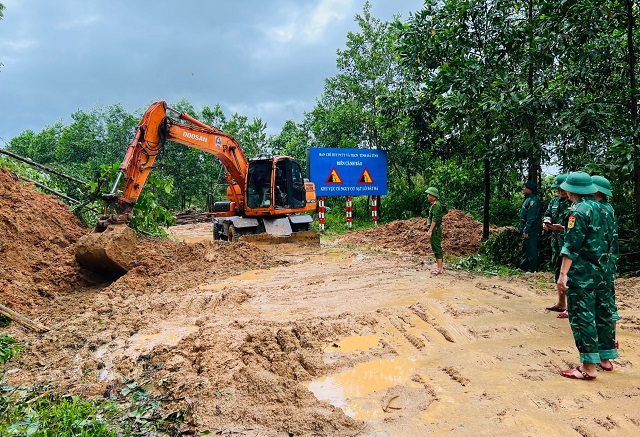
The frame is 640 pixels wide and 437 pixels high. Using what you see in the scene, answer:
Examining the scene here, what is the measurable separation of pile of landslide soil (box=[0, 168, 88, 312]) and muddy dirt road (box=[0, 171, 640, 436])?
0.03 m

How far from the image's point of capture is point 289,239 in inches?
480

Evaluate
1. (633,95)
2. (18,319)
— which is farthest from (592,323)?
(18,319)

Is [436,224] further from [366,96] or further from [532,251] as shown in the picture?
[366,96]

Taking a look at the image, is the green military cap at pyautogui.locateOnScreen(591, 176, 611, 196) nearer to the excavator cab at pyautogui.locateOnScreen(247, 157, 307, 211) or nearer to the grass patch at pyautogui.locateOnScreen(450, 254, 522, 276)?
the grass patch at pyautogui.locateOnScreen(450, 254, 522, 276)

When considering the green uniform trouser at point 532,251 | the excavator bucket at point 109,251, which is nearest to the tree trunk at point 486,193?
the green uniform trouser at point 532,251

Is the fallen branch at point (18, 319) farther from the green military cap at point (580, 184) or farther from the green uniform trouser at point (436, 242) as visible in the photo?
the green uniform trouser at point (436, 242)

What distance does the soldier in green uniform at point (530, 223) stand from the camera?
7969 millimetres

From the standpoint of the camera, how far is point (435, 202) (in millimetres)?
8242

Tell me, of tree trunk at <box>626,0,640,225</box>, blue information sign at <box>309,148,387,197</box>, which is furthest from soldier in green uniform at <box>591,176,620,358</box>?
blue information sign at <box>309,148,387,197</box>

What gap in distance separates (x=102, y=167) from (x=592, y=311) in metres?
9.35

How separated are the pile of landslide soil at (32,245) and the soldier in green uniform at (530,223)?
7.70m

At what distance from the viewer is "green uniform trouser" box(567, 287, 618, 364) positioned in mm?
3715

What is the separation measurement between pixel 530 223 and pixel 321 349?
17.2 ft

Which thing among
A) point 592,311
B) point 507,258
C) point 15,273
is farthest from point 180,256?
point 592,311
